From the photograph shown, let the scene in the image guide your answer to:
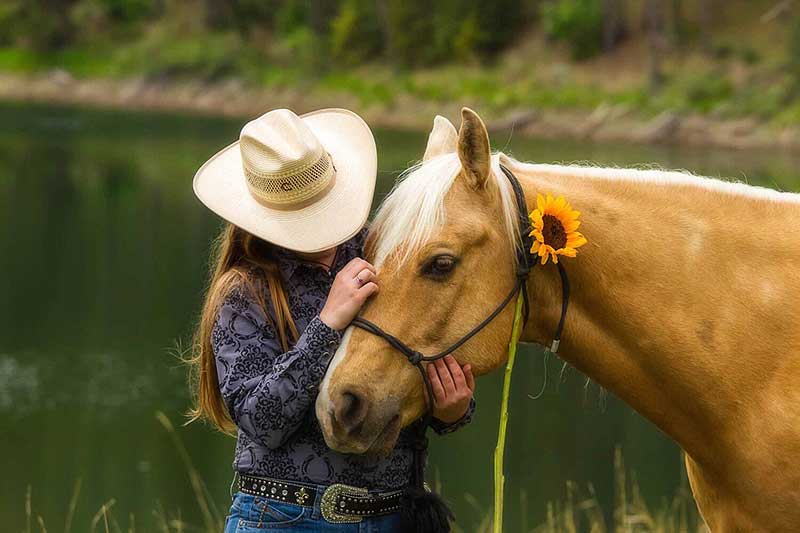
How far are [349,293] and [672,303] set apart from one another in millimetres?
846

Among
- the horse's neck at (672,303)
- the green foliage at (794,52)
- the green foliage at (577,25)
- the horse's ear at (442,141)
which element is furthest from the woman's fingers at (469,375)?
the green foliage at (577,25)

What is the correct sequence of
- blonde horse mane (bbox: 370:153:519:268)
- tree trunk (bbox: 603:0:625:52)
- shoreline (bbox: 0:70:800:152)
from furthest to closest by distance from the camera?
tree trunk (bbox: 603:0:625:52) → shoreline (bbox: 0:70:800:152) → blonde horse mane (bbox: 370:153:519:268)

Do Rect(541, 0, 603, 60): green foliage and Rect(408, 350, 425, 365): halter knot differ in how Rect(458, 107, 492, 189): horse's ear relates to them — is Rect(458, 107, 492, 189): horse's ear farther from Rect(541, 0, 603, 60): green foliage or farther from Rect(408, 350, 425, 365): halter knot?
Rect(541, 0, 603, 60): green foliage

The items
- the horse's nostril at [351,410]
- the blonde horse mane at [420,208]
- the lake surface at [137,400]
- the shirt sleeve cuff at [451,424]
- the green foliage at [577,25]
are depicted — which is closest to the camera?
the horse's nostril at [351,410]

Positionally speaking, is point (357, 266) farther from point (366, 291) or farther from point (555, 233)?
point (555, 233)

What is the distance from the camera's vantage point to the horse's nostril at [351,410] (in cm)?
279

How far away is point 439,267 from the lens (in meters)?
2.90

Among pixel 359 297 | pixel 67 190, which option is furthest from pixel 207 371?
pixel 67 190

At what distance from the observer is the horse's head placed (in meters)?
2.83

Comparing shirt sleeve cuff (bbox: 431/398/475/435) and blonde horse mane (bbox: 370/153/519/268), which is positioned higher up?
blonde horse mane (bbox: 370/153/519/268)

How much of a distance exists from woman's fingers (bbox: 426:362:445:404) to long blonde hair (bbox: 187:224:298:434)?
41 centimetres

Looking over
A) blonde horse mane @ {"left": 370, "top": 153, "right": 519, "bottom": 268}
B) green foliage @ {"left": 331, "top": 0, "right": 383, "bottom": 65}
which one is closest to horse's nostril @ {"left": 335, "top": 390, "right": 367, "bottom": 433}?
blonde horse mane @ {"left": 370, "top": 153, "right": 519, "bottom": 268}

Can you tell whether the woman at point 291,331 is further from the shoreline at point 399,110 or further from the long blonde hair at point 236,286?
the shoreline at point 399,110

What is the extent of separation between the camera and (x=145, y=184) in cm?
2672
